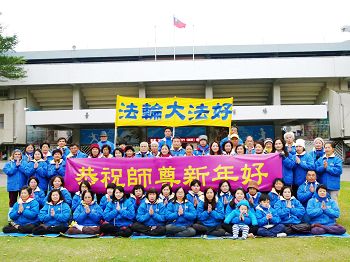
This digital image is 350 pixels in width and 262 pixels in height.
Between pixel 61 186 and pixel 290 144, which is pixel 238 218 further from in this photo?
pixel 61 186

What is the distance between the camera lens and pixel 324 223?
5.37m

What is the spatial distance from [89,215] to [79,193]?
0.55 metres

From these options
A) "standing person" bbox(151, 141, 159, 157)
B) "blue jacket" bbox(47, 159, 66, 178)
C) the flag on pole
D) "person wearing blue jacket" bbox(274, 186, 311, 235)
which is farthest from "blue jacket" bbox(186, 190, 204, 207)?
the flag on pole

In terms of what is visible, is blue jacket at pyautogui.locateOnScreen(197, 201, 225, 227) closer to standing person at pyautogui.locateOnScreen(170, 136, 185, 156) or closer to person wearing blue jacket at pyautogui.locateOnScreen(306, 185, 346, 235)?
person wearing blue jacket at pyautogui.locateOnScreen(306, 185, 346, 235)

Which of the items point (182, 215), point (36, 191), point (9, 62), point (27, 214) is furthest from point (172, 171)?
point (9, 62)

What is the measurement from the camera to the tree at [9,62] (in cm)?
1855

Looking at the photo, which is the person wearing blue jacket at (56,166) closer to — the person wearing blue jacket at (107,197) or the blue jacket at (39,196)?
the blue jacket at (39,196)

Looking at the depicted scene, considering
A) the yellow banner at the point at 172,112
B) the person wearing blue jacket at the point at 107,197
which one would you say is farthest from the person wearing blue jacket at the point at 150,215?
the yellow banner at the point at 172,112

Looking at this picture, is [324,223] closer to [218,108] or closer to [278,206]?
[278,206]

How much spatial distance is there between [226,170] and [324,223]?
1666 millimetres

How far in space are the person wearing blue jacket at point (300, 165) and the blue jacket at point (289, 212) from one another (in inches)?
25.9

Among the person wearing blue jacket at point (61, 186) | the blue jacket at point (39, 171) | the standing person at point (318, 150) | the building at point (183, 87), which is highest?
the building at point (183, 87)

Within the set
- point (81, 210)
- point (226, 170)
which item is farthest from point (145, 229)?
point (226, 170)

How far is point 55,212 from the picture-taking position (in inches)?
215
